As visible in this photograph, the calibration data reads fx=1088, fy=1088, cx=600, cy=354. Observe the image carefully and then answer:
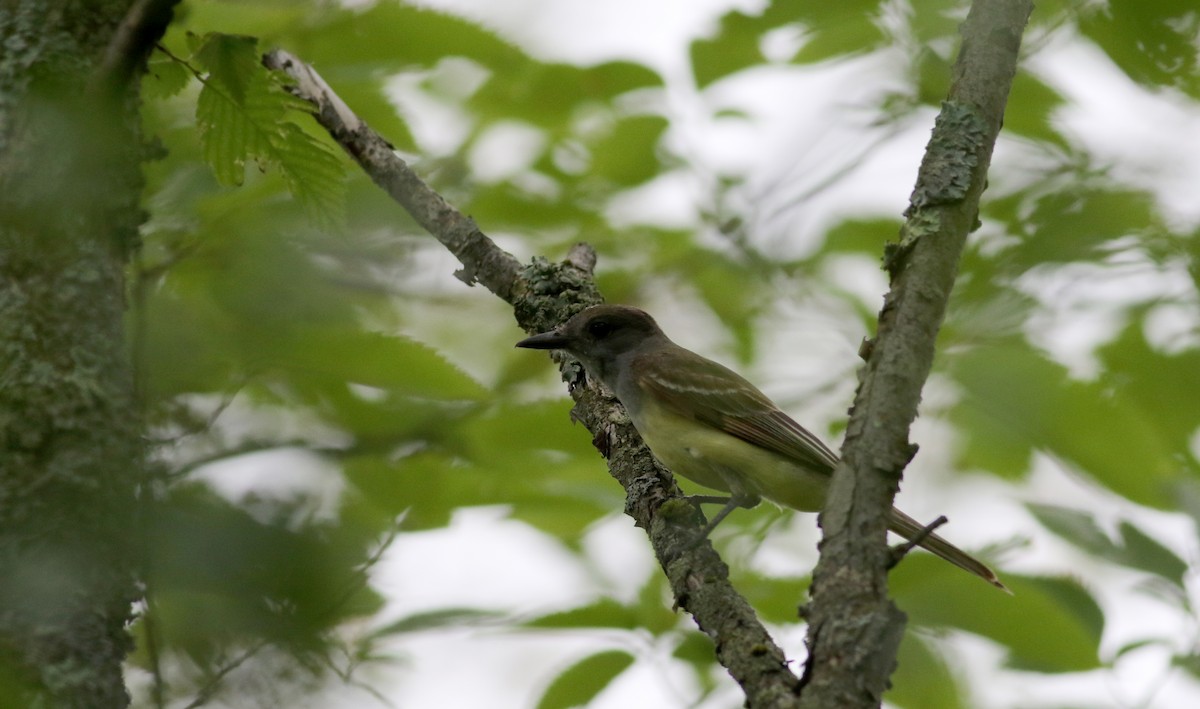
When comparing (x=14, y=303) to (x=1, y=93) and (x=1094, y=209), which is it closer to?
(x=1, y=93)

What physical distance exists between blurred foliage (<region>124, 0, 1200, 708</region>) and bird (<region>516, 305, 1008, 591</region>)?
0.42 m

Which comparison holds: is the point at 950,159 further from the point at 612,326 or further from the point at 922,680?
the point at 612,326

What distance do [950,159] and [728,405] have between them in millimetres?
3151

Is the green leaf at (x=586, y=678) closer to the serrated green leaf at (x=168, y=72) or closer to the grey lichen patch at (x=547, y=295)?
the grey lichen patch at (x=547, y=295)

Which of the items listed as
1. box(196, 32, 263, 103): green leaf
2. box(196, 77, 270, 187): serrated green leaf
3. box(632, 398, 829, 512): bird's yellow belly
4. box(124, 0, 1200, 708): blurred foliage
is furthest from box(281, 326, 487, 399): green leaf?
box(632, 398, 829, 512): bird's yellow belly

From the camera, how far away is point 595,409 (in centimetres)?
524

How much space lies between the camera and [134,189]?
317 cm

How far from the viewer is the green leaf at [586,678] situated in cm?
405

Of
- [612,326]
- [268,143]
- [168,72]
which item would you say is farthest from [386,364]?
[612,326]

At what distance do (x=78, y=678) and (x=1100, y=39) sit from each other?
9.68 feet

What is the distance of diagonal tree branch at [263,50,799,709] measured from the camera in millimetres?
2908

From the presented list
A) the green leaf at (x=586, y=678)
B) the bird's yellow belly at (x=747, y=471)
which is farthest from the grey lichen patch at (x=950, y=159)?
the bird's yellow belly at (x=747, y=471)

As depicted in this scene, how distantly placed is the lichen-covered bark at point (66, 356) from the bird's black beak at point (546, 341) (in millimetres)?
2253

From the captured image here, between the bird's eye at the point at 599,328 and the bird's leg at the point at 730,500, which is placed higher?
the bird's eye at the point at 599,328
